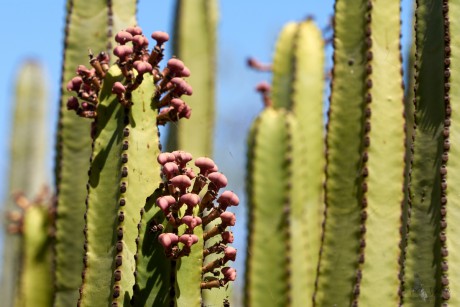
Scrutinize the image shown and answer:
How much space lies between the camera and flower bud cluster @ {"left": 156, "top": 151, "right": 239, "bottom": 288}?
269 centimetres

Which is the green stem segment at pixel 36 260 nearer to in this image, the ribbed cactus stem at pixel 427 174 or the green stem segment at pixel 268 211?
the green stem segment at pixel 268 211

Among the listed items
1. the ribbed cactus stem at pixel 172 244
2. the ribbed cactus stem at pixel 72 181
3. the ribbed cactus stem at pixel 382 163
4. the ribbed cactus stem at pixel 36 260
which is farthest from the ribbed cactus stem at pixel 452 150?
the ribbed cactus stem at pixel 36 260

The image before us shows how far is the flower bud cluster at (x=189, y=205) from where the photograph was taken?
269 cm

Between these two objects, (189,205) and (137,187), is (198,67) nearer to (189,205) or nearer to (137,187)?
(137,187)

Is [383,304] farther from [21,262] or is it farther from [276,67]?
[21,262]

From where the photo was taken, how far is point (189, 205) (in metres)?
2.74

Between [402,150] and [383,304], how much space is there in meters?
0.56

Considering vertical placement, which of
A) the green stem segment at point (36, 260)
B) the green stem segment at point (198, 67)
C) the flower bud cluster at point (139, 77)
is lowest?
the green stem segment at point (36, 260)

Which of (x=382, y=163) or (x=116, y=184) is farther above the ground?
(x=382, y=163)

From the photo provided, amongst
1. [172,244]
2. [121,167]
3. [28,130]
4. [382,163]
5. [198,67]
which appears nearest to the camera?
[172,244]

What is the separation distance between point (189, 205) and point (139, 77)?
54 centimetres

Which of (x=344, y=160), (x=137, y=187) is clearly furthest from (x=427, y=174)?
(x=137, y=187)

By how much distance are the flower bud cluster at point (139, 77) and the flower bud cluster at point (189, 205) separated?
0.99 feet

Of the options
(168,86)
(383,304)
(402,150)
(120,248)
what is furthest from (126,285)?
(402,150)
